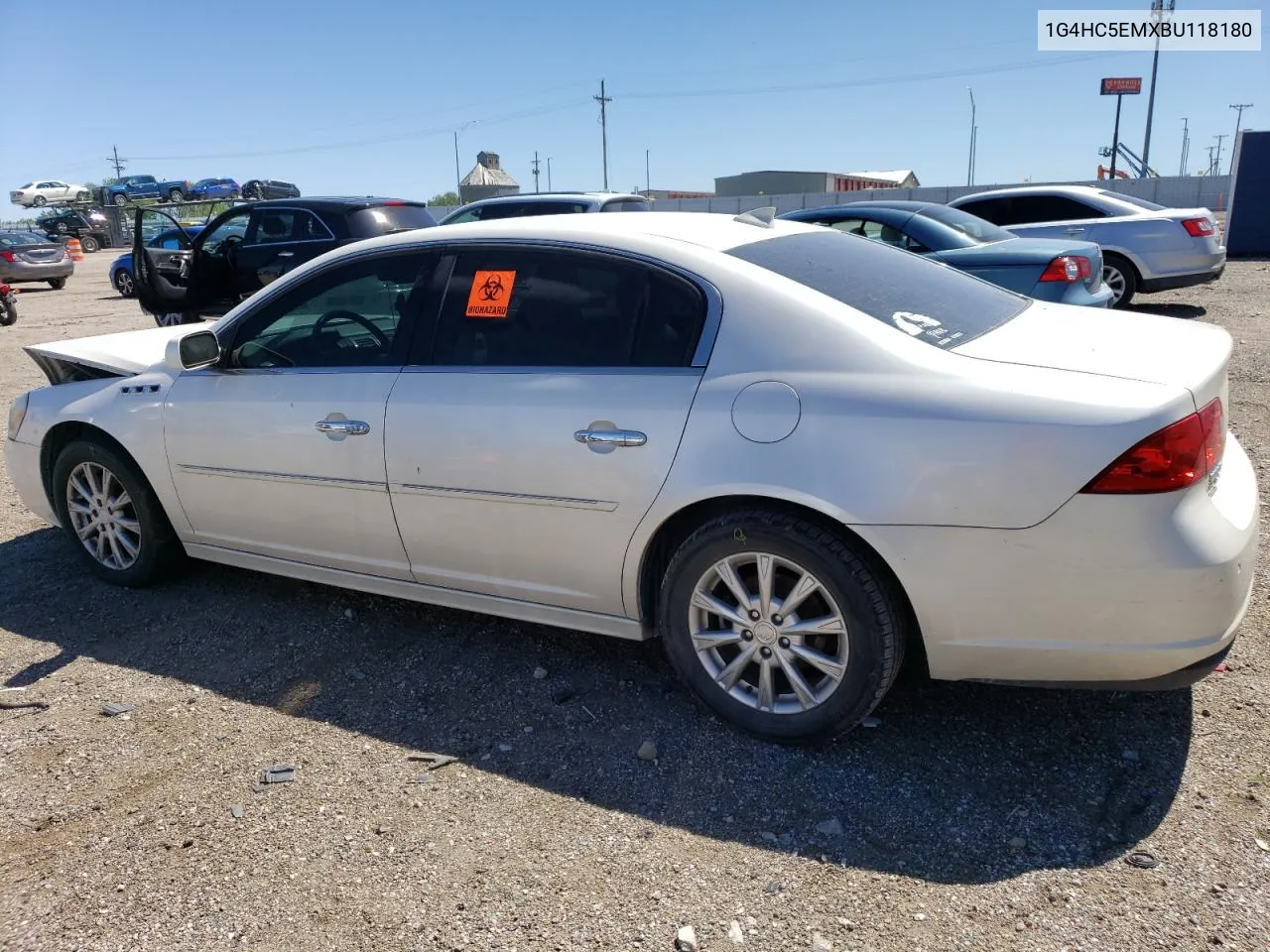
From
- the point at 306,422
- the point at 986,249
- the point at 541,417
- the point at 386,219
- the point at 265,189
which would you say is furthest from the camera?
the point at 265,189

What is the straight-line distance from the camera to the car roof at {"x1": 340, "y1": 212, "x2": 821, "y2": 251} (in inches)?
128

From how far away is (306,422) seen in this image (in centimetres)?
364

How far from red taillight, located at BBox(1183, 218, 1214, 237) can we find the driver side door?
10044 mm

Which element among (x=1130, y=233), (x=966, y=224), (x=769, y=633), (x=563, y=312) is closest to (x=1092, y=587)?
(x=769, y=633)

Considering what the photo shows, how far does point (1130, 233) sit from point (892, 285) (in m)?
8.97

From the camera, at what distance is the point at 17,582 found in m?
4.67

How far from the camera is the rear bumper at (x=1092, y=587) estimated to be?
2459mm

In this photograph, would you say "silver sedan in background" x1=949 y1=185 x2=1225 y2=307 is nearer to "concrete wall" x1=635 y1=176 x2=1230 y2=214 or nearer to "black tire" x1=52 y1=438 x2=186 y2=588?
"black tire" x1=52 y1=438 x2=186 y2=588

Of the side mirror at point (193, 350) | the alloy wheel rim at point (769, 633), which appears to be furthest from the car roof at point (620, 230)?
the alloy wheel rim at point (769, 633)

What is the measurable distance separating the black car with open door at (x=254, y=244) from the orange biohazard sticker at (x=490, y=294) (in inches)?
258

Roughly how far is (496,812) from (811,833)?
2.96ft

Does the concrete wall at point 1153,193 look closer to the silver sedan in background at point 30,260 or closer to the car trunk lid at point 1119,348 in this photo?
the silver sedan in background at point 30,260

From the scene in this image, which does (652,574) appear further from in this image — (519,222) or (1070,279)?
(1070,279)

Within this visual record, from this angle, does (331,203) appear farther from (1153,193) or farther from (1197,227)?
(1153,193)
